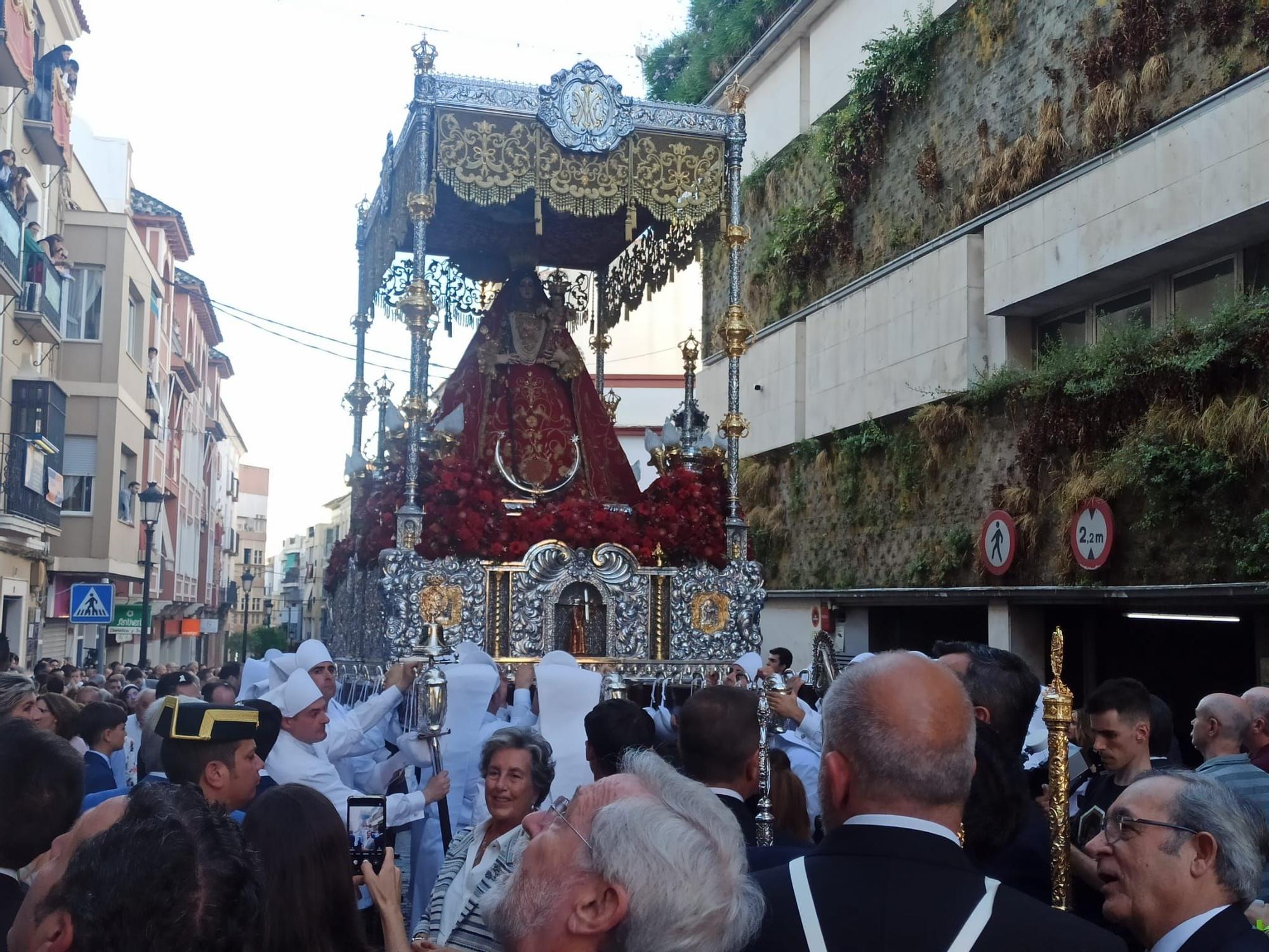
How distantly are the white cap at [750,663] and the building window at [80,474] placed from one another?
67.0ft

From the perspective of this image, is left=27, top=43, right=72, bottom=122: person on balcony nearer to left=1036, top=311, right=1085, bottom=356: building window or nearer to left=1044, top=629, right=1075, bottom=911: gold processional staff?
left=1036, top=311, right=1085, bottom=356: building window

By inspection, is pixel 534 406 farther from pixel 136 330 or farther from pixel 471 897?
pixel 136 330

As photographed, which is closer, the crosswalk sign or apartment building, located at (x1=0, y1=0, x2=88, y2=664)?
the crosswalk sign

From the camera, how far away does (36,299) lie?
792 inches

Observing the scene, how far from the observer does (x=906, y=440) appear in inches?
674

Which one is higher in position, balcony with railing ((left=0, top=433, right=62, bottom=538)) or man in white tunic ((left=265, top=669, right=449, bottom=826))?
balcony with railing ((left=0, top=433, right=62, bottom=538))

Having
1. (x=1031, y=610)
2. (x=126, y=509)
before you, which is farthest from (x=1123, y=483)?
(x=126, y=509)

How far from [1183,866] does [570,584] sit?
24.5ft

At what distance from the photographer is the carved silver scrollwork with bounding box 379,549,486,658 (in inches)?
380

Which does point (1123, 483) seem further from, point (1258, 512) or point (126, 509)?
point (126, 509)

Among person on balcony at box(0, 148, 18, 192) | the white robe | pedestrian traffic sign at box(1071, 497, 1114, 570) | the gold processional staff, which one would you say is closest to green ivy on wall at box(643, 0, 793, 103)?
person on balcony at box(0, 148, 18, 192)

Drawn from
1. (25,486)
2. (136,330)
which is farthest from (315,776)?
(136,330)

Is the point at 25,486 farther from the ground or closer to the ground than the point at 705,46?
closer to the ground

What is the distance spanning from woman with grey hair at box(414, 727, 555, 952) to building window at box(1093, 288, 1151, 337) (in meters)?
10.5
